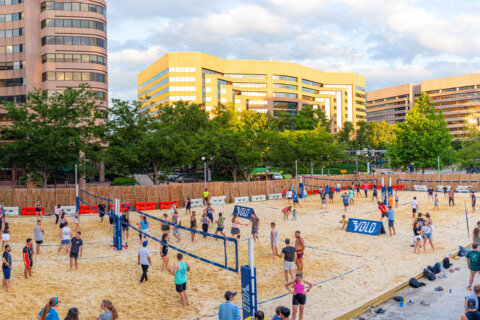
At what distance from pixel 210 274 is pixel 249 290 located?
228 inches

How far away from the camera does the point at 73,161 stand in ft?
132

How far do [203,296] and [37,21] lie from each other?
61768mm

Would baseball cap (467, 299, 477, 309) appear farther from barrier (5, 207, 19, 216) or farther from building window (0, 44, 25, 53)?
building window (0, 44, 25, 53)

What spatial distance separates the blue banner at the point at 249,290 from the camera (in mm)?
9445

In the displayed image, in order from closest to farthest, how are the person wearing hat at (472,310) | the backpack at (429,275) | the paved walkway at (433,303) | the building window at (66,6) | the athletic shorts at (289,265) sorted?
the person wearing hat at (472,310), the paved walkway at (433,303), the athletic shorts at (289,265), the backpack at (429,275), the building window at (66,6)

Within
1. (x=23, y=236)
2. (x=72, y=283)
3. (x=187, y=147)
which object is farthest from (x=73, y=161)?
(x=72, y=283)

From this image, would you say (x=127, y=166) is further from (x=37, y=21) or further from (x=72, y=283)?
(x=37, y=21)

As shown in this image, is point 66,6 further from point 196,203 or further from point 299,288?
point 299,288

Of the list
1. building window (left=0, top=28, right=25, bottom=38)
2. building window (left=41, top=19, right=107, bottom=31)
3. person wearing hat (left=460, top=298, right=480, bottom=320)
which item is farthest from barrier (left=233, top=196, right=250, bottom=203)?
building window (left=0, top=28, right=25, bottom=38)

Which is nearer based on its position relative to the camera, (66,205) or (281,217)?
(281,217)

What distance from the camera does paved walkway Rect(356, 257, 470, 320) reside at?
34.8 ft

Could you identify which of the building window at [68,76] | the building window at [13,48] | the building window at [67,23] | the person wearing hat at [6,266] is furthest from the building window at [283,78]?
the person wearing hat at [6,266]

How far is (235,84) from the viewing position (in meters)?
115

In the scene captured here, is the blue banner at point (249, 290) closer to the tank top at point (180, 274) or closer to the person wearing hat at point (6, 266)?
the tank top at point (180, 274)
